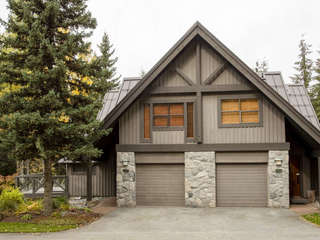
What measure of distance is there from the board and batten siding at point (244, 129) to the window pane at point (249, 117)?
321 mm

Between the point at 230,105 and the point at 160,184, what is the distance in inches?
190

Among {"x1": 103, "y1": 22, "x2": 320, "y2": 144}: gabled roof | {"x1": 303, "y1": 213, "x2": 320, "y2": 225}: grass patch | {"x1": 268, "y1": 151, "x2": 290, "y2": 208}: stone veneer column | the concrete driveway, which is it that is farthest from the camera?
{"x1": 268, "y1": 151, "x2": 290, "y2": 208}: stone veneer column

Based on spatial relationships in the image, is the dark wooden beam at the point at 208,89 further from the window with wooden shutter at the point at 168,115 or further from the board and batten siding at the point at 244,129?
the window with wooden shutter at the point at 168,115

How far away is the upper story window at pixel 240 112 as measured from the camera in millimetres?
14039

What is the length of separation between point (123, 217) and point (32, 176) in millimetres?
6107

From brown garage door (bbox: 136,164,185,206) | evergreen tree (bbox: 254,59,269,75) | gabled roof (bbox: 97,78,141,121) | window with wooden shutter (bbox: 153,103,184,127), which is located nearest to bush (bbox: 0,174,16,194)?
gabled roof (bbox: 97,78,141,121)

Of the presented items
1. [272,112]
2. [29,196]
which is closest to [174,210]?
[272,112]

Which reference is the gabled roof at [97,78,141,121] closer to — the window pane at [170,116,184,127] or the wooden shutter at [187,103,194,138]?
the window pane at [170,116,184,127]

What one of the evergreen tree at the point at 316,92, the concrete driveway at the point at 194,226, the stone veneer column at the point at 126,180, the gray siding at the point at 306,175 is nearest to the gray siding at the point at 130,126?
the stone veneer column at the point at 126,180

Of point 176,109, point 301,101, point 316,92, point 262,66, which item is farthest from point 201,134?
point 262,66

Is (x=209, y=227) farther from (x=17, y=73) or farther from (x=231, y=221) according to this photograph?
(x=17, y=73)

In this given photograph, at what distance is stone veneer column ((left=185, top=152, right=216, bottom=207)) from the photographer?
13859 mm

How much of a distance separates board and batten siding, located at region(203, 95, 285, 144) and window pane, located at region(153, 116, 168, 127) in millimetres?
1781

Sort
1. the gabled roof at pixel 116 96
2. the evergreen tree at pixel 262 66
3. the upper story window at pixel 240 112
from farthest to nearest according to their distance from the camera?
the evergreen tree at pixel 262 66, the gabled roof at pixel 116 96, the upper story window at pixel 240 112
